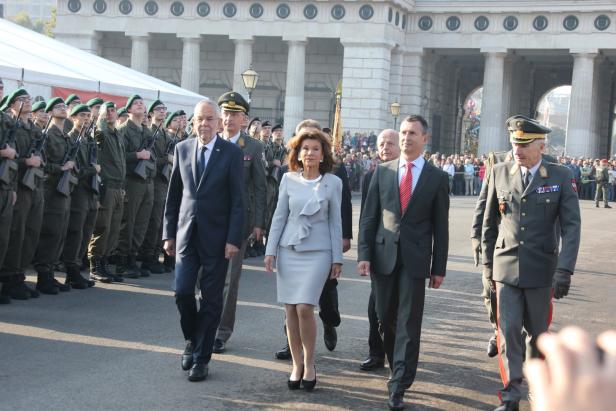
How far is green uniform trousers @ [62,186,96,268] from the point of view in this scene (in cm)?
1094

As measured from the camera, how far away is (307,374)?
6.62 meters

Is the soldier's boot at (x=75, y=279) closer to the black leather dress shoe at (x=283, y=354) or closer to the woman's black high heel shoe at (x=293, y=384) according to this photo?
the black leather dress shoe at (x=283, y=354)

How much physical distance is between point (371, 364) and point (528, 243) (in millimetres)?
1762

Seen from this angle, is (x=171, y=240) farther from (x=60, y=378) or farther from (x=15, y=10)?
(x=15, y=10)

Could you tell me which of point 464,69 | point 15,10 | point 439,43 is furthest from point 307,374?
point 15,10

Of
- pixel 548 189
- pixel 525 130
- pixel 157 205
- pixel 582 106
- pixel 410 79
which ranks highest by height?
pixel 410 79

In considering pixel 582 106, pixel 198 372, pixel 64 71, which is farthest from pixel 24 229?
pixel 582 106

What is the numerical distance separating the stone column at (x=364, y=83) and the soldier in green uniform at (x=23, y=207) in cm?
3974

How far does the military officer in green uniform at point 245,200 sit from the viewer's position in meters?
7.87

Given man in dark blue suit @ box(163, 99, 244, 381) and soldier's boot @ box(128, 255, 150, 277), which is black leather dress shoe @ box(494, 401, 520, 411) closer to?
man in dark blue suit @ box(163, 99, 244, 381)

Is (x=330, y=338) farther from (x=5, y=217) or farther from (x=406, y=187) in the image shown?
(x=5, y=217)

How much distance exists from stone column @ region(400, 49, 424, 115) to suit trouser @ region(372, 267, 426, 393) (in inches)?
1821

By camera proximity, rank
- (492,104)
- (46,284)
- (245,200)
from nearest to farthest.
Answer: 1. (245,200)
2. (46,284)
3. (492,104)

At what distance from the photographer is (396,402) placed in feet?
20.4
